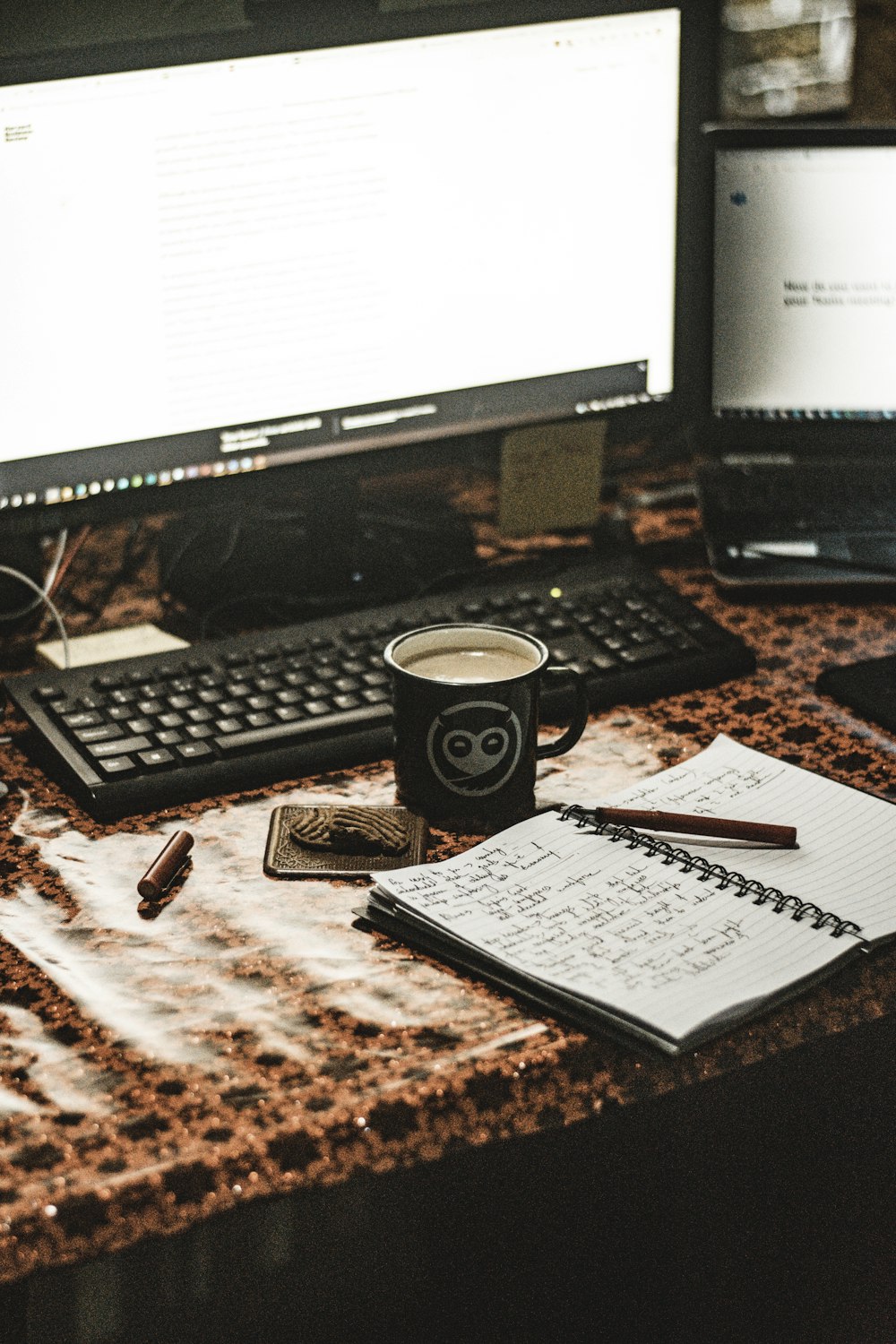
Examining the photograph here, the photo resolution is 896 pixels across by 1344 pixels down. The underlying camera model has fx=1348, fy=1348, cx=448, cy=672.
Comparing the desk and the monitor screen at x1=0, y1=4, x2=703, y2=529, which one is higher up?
the monitor screen at x1=0, y1=4, x2=703, y2=529

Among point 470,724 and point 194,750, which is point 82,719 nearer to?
point 194,750

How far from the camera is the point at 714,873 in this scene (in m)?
0.67

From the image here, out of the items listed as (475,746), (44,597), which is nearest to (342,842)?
(475,746)

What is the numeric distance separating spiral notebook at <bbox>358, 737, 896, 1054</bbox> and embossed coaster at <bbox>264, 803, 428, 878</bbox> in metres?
0.04

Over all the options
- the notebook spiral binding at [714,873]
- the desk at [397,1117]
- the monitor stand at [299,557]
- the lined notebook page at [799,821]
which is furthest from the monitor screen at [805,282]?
the notebook spiral binding at [714,873]

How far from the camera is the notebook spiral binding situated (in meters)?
0.62

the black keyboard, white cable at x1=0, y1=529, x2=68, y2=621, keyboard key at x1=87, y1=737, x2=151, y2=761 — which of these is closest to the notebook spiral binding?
the black keyboard

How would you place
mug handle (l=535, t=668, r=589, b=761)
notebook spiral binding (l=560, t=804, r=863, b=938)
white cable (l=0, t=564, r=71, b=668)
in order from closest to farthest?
notebook spiral binding (l=560, t=804, r=863, b=938)
mug handle (l=535, t=668, r=589, b=761)
white cable (l=0, t=564, r=71, b=668)

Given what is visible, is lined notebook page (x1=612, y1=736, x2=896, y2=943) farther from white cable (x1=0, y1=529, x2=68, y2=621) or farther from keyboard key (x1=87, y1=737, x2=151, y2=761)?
white cable (x1=0, y1=529, x2=68, y2=621)

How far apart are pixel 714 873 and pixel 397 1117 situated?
0.71 feet

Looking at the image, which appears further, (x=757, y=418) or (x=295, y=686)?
(x=757, y=418)

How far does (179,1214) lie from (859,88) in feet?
4.37

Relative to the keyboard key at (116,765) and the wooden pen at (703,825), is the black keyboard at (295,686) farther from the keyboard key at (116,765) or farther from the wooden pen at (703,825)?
the wooden pen at (703,825)

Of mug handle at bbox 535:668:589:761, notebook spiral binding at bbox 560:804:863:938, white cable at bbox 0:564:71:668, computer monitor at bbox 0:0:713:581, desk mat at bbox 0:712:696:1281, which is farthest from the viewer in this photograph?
white cable at bbox 0:564:71:668
